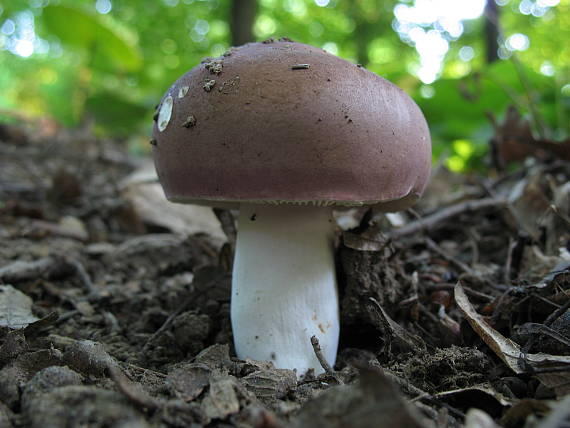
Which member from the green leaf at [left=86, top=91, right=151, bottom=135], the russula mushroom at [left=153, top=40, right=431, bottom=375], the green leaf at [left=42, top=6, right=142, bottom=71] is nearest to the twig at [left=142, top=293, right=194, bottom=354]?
the russula mushroom at [left=153, top=40, right=431, bottom=375]

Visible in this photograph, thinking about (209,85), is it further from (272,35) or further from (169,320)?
(272,35)

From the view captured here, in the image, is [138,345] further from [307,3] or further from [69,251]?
[307,3]

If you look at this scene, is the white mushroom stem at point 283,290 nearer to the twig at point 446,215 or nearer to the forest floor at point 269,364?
the forest floor at point 269,364

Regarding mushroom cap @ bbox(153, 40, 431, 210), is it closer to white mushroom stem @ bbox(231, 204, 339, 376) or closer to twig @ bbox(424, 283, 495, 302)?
white mushroom stem @ bbox(231, 204, 339, 376)

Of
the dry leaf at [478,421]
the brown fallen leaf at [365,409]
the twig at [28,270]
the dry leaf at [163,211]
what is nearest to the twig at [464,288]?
the dry leaf at [478,421]

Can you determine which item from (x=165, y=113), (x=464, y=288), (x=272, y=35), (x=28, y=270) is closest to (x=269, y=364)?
(x=464, y=288)

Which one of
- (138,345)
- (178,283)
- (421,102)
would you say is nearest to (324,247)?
(138,345)
